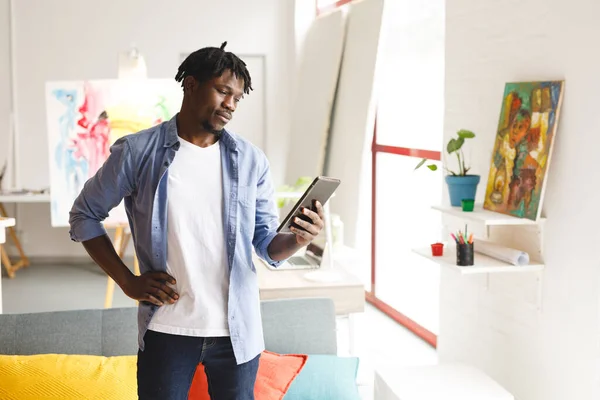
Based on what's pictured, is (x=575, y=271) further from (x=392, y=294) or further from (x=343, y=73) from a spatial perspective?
(x=343, y=73)

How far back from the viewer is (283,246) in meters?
1.93

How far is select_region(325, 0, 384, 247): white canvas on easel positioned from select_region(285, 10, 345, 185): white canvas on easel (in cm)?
9

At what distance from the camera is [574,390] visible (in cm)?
279

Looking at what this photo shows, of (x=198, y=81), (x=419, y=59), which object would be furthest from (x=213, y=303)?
(x=419, y=59)

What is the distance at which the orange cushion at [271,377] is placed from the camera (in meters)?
2.46

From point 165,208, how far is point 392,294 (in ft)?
12.4

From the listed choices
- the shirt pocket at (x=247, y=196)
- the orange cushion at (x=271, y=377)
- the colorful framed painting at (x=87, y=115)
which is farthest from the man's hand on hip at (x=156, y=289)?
the colorful framed painting at (x=87, y=115)

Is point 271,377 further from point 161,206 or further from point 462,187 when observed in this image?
point 462,187

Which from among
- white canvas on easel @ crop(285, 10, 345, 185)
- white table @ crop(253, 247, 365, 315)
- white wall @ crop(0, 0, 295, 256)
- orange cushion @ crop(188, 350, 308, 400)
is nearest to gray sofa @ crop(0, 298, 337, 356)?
orange cushion @ crop(188, 350, 308, 400)

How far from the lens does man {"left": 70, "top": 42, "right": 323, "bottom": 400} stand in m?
1.80

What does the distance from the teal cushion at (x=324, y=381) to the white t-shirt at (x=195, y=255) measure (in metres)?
0.92

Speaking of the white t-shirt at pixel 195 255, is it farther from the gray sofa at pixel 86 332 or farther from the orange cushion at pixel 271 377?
the gray sofa at pixel 86 332

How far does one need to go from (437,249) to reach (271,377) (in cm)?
103

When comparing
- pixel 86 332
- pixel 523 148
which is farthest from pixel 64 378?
pixel 523 148
